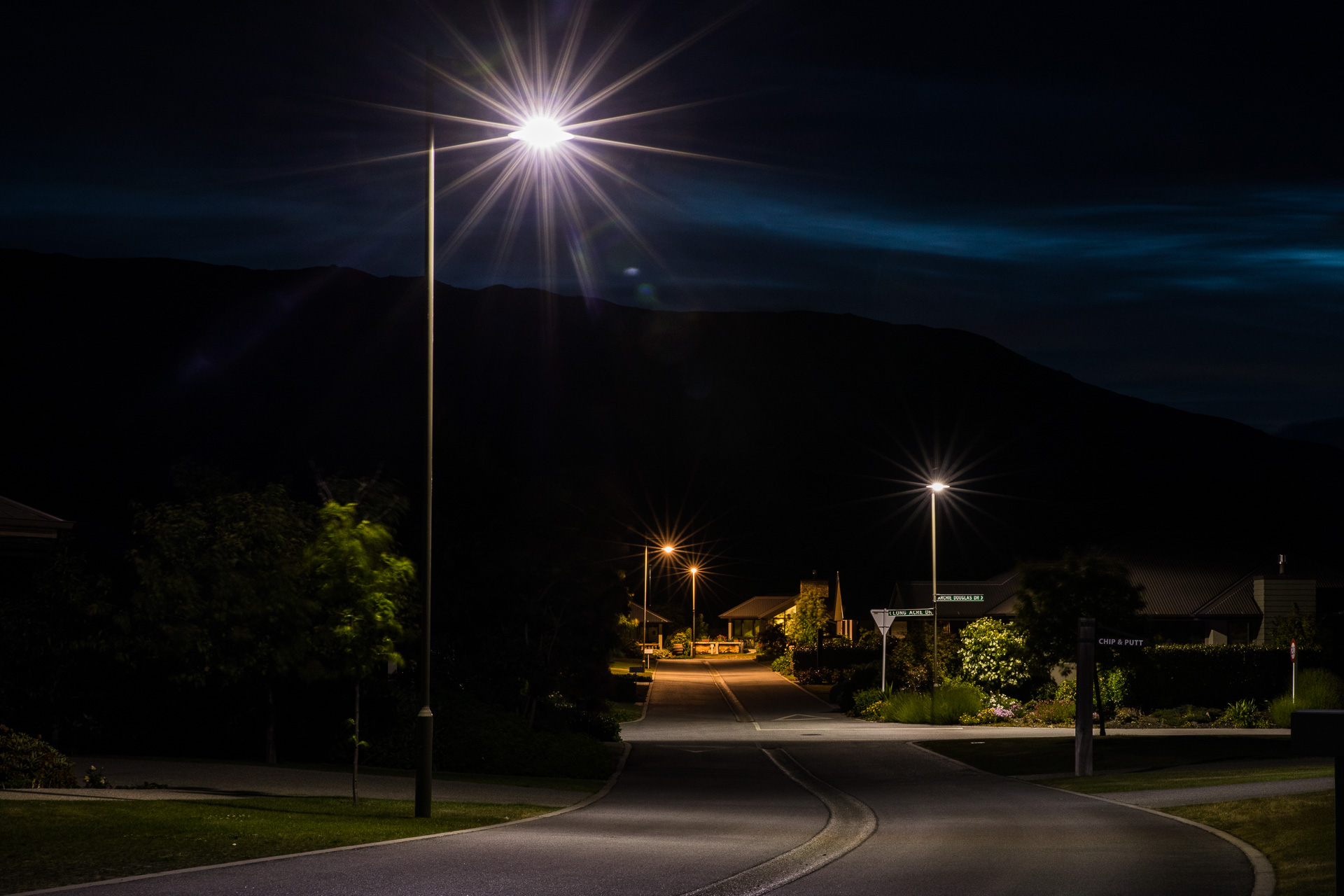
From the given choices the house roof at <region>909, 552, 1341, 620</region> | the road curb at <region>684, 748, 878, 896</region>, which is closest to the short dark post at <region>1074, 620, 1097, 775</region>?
the road curb at <region>684, 748, 878, 896</region>

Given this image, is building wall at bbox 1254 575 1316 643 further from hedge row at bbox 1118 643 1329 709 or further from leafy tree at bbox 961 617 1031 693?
leafy tree at bbox 961 617 1031 693

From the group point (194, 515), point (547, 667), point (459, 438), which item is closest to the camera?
point (194, 515)

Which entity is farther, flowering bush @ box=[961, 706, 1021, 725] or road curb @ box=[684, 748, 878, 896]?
flowering bush @ box=[961, 706, 1021, 725]

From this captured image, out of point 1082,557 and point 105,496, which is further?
point 105,496

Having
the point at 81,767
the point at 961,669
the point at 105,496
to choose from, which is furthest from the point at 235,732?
the point at 105,496

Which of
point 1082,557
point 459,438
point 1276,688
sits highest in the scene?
point 459,438

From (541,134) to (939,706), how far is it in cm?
3082

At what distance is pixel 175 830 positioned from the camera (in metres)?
13.4

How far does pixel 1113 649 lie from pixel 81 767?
90.4 ft

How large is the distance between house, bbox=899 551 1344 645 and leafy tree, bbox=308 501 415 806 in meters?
35.6

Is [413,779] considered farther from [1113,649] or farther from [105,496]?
[105,496]

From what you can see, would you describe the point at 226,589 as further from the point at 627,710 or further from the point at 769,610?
the point at 769,610

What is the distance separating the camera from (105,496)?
85.6m

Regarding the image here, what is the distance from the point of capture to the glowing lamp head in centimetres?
1623
